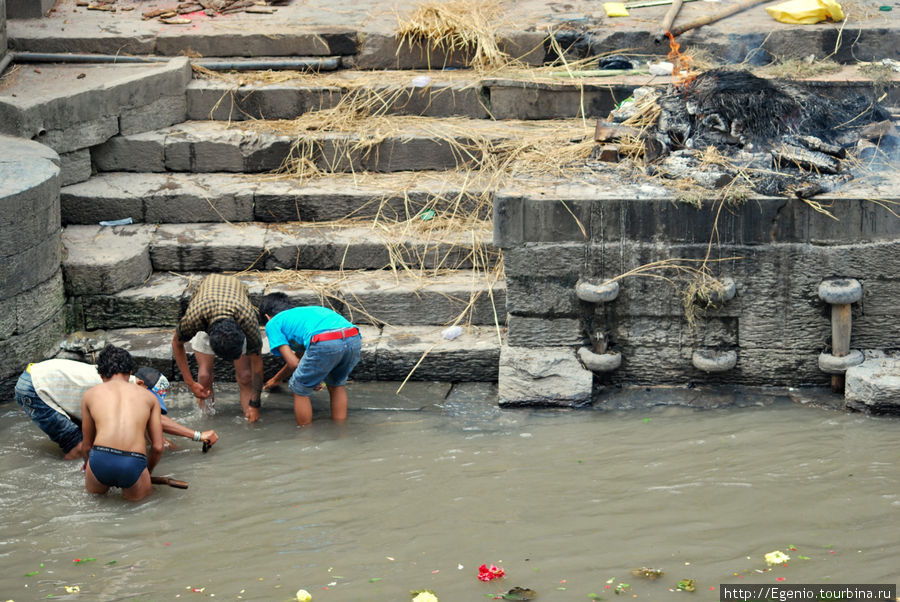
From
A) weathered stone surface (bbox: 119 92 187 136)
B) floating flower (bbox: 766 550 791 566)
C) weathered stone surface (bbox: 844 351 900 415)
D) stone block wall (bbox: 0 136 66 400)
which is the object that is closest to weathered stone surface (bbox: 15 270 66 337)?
stone block wall (bbox: 0 136 66 400)

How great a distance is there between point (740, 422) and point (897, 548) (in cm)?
161

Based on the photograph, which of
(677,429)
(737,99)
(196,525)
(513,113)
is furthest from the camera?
(513,113)

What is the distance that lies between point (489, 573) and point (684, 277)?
8.58ft

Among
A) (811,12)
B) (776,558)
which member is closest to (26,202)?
(776,558)

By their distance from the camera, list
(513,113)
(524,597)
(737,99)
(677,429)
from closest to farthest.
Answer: (524,597) < (677,429) < (737,99) < (513,113)

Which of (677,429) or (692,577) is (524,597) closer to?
(692,577)

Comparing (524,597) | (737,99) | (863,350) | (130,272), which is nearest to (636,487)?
(524,597)

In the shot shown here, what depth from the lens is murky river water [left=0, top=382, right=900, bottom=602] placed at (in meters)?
4.61

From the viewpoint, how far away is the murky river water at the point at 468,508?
15.1 ft

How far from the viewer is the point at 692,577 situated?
Answer: 14.7ft

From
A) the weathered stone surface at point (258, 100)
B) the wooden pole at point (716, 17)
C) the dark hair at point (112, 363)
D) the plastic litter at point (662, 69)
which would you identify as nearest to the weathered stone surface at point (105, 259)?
the weathered stone surface at point (258, 100)

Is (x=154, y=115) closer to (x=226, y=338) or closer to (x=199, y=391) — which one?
(x=199, y=391)

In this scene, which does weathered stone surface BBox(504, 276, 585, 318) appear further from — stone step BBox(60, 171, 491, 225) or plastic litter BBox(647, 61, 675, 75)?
plastic litter BBox(647, 61, 675, 75)

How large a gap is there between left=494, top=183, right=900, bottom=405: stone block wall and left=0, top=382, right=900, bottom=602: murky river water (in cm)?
38
